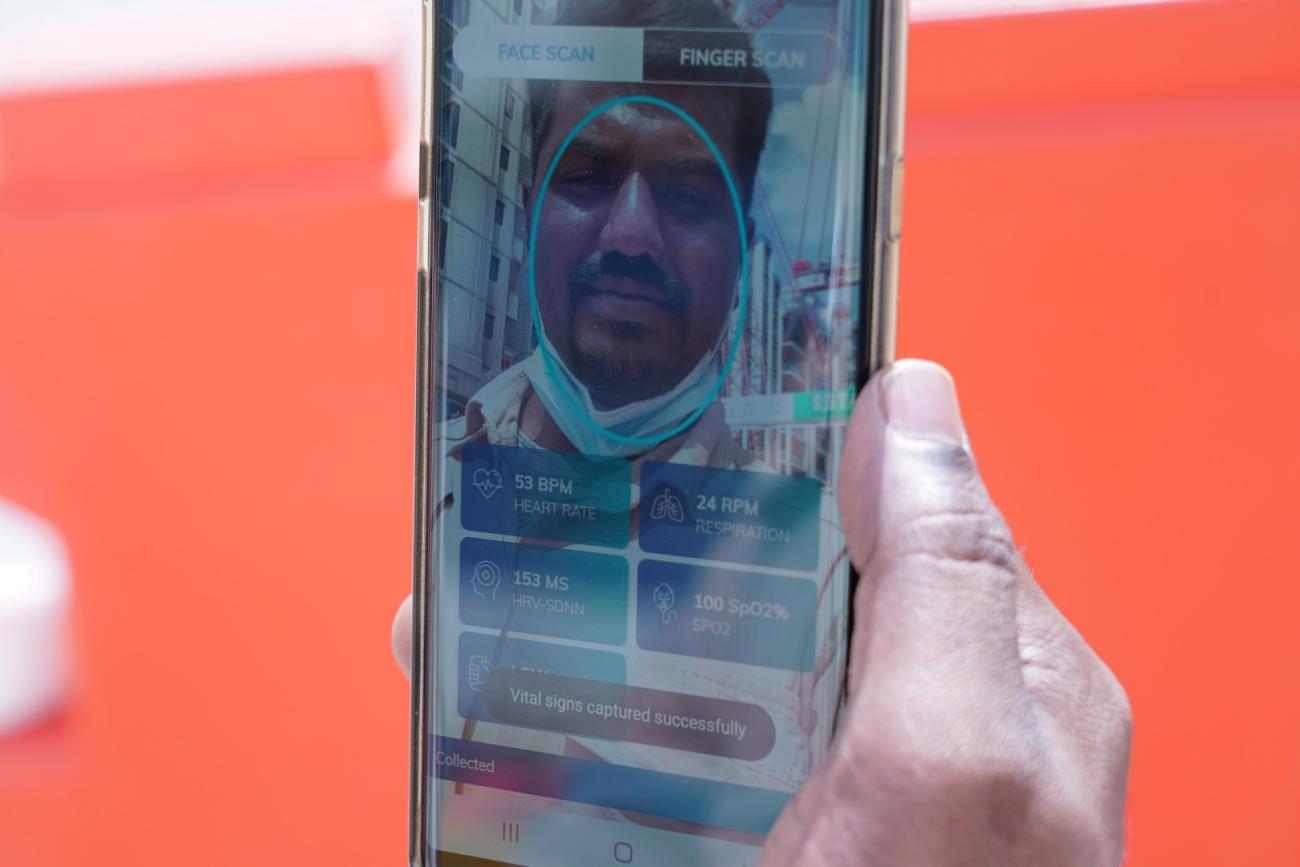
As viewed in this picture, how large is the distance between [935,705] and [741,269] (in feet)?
0.44

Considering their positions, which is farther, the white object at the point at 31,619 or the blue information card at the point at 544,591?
the white object at the point at 31,619

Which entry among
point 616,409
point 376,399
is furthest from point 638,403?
point 376,399

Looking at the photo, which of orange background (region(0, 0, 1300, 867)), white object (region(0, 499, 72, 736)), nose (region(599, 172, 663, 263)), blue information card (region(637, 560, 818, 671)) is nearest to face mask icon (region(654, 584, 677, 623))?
blue information card (region(637, 560, 818, 671))

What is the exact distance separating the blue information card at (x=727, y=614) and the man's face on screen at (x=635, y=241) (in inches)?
2.4

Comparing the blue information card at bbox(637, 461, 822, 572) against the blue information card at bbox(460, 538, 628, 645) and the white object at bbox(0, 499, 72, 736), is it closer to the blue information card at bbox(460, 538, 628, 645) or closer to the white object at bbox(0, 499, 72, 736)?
the blue information card at bbox(460, 538, 628, 645)

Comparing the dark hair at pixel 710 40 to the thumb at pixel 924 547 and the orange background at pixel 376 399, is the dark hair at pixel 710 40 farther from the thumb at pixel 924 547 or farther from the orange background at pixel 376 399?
the orange background at pixel 376 399

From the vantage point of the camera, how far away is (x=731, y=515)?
0.33 meters

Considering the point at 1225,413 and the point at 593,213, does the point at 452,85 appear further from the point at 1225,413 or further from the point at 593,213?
the point at 1225,413

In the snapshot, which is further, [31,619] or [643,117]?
[31,619]

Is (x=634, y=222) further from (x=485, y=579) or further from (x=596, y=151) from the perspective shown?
(x=485, y=579)

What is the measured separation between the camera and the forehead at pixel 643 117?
32 cm

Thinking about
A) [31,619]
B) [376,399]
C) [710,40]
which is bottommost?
[31,619]

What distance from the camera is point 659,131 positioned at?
1.07 feet

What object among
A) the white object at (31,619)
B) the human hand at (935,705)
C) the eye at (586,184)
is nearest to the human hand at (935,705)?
the human hand at (935,705)
